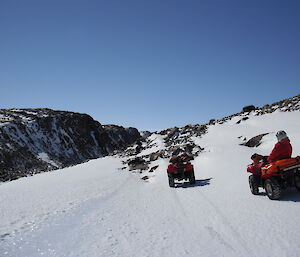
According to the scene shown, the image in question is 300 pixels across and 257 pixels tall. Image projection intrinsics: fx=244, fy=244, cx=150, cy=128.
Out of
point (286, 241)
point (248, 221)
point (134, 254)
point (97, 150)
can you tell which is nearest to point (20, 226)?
point (134, 254)

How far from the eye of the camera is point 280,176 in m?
7.43

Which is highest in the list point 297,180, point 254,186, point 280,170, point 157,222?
point 280,170

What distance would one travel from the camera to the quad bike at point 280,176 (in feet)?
24.0

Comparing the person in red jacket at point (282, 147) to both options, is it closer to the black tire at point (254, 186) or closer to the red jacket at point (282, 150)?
the red jacket at point (282, 150)

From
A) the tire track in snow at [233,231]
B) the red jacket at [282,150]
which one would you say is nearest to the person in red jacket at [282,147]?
the red jacket at [282,150]

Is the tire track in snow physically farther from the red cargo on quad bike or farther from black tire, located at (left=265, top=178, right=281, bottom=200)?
the red cargo on quad bike

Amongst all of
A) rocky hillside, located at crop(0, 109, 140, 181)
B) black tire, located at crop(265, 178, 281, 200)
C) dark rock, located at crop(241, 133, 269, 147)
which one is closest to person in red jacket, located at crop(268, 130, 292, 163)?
black tire, located at crop(265, 178, 281, 200)

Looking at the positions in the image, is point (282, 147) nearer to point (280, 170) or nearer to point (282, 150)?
point (282, 150)

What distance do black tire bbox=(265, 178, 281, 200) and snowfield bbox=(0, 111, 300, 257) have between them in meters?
0.19

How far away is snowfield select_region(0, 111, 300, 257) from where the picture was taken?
198 inches

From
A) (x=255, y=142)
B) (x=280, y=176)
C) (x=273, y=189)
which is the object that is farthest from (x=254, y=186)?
(x=255, y=142)

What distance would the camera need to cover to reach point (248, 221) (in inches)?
240

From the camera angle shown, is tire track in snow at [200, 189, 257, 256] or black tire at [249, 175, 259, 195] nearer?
tire track in snow at [200, 189, 257, 256]

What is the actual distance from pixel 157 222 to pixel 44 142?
2124 inches
